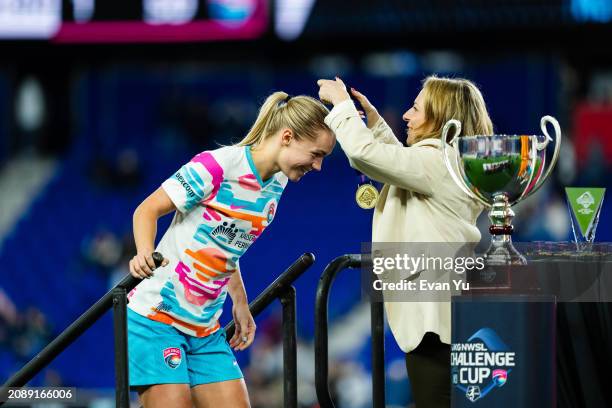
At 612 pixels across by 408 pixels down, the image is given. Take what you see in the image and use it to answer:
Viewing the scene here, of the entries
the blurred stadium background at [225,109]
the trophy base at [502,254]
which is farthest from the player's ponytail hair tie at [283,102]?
the blurred stadium background at [225,109]

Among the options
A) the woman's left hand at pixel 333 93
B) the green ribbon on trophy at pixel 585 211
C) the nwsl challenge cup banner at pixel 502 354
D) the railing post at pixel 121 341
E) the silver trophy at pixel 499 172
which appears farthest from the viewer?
the green ribbon on trophy at pixel 585 211

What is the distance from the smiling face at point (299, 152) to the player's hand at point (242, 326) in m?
0.54

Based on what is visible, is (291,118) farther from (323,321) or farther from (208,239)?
(323,321)

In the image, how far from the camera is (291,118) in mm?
3109

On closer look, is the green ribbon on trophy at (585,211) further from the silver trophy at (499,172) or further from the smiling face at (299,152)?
the smiling face at (299,152)

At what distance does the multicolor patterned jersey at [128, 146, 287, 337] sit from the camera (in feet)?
10.1

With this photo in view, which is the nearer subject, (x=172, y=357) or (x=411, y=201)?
(x=411, y=201)

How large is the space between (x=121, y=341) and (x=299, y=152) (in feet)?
2.43

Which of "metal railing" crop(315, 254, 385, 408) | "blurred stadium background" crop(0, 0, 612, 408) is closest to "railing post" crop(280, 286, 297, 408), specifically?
"metal railing" crop(315, 254, 385, 408)

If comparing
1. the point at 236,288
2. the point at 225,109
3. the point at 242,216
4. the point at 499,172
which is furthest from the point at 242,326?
Result: the point at 225,109

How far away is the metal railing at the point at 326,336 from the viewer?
10.2 ft

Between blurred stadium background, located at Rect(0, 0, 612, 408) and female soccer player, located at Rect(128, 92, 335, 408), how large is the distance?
20.2 ft

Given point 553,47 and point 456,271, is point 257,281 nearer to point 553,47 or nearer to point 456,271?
point 553,47

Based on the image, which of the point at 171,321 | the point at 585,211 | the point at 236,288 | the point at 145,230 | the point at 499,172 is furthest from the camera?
the point at 236,288
